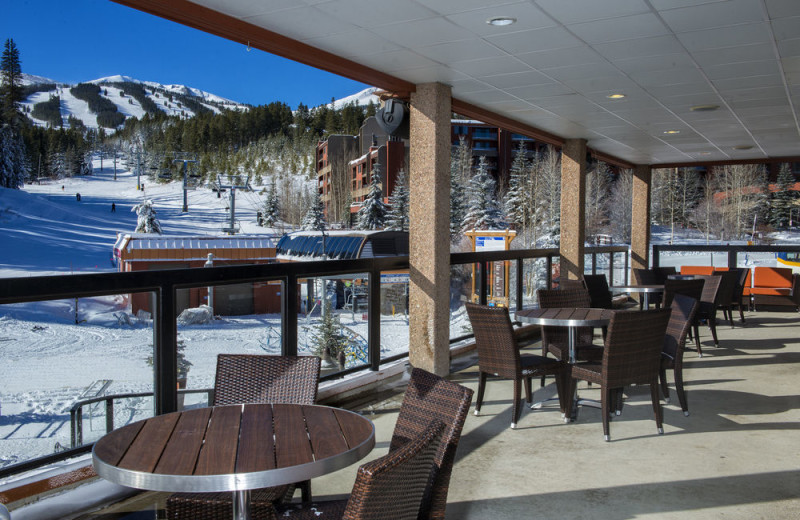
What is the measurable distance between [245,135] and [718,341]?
354 feet

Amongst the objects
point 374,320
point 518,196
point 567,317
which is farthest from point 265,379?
point 518,196

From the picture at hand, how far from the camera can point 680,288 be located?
6.51m

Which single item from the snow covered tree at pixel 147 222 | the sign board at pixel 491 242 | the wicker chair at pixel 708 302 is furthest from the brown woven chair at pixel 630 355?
the snow covered tree at pixel 147 222

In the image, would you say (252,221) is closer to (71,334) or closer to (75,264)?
(75,264)

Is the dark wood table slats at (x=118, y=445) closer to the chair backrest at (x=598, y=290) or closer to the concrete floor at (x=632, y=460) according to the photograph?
the concrete floor at (x=632, y=460)

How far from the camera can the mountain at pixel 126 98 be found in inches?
5945

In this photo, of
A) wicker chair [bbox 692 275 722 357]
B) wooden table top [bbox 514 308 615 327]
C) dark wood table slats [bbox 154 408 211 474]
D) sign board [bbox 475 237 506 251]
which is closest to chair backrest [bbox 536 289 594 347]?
wooden table top [bbox 514 308 615 327]

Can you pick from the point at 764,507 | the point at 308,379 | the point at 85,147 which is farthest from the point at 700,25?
the point at 85,147

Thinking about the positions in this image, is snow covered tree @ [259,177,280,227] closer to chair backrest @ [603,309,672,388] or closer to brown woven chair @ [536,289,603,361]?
brown woven chair @ [536,289,603,361]

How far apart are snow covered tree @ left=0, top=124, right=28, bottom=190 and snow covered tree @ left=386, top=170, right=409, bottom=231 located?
161 ft

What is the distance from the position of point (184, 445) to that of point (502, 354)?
2798mm

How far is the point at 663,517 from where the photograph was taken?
3.01 meters

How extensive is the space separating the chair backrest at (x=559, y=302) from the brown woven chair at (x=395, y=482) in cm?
377

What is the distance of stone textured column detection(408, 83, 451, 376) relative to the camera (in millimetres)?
5738
